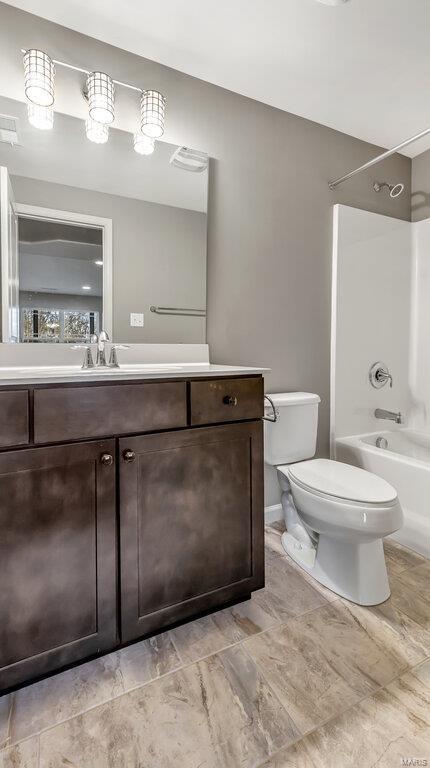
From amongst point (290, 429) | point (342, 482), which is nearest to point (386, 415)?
point (290, 429)

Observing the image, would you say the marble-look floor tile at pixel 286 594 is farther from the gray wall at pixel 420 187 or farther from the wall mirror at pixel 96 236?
the gray wall at pixel 420 187

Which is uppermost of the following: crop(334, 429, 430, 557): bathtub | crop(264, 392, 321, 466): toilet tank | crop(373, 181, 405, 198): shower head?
crop(373, 181, 405, 198): shower head

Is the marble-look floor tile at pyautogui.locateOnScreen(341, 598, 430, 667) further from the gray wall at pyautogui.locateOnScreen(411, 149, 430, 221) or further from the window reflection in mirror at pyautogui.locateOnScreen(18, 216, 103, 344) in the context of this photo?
the gray wall at pyautogui.locateOnScreen(411, 149, 430, 221)

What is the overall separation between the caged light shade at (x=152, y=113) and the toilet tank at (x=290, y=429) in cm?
133

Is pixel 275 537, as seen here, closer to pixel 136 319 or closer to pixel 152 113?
pixel 136 319

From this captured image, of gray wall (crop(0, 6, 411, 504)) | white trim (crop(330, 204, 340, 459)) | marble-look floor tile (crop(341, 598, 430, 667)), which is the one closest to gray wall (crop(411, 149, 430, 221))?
gray wall (crop(0, 6, 411, 504))

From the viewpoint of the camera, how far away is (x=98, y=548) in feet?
3.67

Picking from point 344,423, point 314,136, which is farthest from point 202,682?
point 314,136

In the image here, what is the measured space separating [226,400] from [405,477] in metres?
1.21

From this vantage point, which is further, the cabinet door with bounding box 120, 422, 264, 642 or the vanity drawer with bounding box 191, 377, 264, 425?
the vanity drawer with bounding box 191, 377, 264, 425

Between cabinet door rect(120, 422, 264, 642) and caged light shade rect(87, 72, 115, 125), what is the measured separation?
134cm

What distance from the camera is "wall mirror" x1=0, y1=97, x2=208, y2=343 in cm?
148

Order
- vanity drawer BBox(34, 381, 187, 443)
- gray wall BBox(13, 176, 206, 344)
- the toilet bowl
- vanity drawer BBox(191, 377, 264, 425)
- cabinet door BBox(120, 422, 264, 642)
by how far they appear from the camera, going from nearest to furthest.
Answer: vanity drawer BBox(34, 381, 187, 443) → cabinet door BBox(120, 422, 264, 642) → vanity drawer BBox(191, 377, 264, 425) → the toilet bowl → gray wall BBox(13, 176, 206, 344)

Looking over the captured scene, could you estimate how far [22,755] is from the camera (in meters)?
0.94
